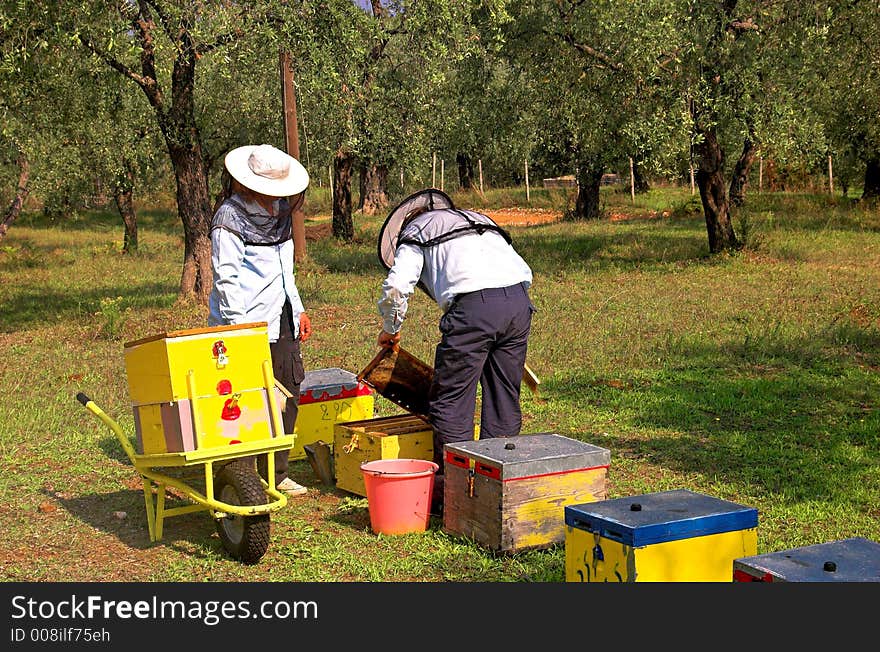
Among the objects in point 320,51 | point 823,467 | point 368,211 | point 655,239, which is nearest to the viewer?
point 823,467

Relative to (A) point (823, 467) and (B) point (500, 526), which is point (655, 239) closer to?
(A) point (823, 467)

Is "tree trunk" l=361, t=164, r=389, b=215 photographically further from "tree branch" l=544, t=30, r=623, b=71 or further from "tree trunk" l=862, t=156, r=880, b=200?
"tree branch" l=544, t=30, r=623, b=71

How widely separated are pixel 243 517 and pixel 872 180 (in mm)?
26489

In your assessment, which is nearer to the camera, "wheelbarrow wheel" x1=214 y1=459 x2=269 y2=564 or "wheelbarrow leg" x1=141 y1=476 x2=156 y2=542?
"wheelbarrow wheel" x1=214 y1=459 x2=269 y2=564

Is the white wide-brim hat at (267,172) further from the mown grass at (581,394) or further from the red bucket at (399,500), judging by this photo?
the mown grass at (581,394)

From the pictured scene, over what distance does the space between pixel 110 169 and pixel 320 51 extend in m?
13.4

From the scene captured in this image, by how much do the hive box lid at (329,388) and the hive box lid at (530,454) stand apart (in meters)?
2.01

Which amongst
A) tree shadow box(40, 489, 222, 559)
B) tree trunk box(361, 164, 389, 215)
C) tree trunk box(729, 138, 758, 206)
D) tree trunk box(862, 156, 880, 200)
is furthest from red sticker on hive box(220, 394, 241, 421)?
tree trunk box(361, 164, 389, 215)

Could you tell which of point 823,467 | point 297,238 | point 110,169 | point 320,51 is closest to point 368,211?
point 110,169

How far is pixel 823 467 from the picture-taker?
285 inches

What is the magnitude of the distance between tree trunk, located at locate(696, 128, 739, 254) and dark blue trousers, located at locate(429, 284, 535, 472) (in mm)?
13415

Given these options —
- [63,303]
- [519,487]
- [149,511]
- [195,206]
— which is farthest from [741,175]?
[149,511]

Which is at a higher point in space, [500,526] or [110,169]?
[110,169]

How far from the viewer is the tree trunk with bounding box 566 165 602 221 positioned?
30.0 metres
